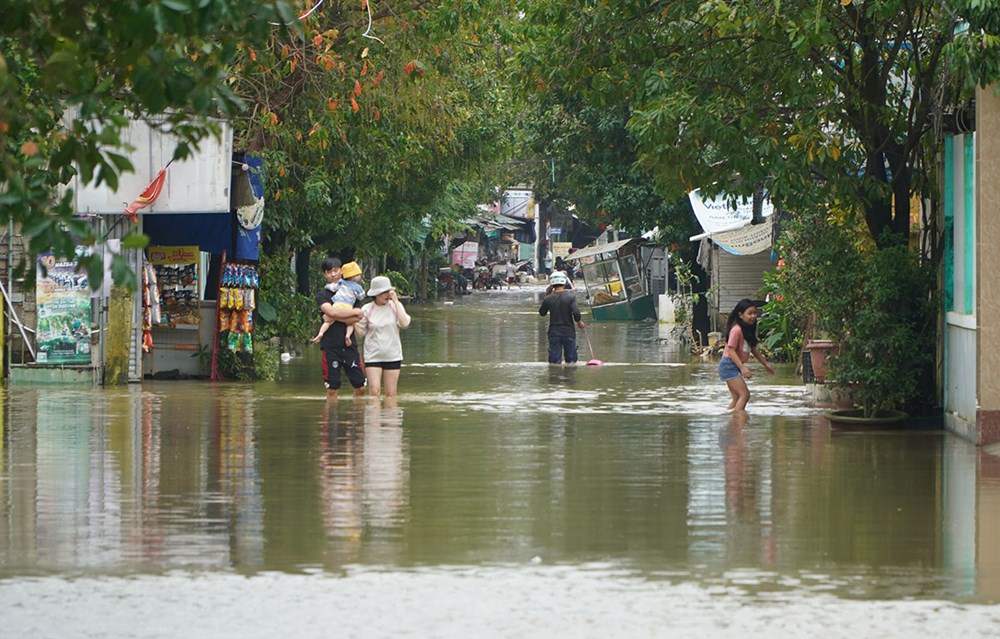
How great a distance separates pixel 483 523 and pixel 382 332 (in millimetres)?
7828

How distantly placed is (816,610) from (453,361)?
19.6m

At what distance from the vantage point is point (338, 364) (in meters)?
18.2

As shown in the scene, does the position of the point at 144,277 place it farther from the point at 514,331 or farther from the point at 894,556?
the point at 514,331

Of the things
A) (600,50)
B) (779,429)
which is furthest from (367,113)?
(779,429)

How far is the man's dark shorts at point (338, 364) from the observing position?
1817cm

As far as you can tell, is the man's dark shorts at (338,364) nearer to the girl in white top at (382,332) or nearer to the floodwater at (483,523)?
the girl in white top at (382,332)

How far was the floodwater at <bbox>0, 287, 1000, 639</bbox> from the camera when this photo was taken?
7.69 meters

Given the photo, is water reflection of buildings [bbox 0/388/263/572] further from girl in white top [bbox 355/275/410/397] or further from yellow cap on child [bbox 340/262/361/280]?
yellow cap on child [bbox 340/262/361/280]

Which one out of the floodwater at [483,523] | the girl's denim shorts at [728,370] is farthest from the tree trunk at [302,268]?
the girl's denim shorts at [728,370]

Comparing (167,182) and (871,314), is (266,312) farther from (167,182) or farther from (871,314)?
(871,314)

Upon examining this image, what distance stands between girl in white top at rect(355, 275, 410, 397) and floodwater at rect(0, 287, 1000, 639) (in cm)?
48

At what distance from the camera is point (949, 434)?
1495 centimetres

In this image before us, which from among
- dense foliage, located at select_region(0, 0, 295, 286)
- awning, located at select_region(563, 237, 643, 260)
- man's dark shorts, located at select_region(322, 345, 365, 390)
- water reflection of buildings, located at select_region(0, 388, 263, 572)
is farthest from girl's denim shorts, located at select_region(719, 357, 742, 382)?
awning, located at select_region(563, 237, 643, 260)

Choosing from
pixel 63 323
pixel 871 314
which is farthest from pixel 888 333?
pixel 63 323
